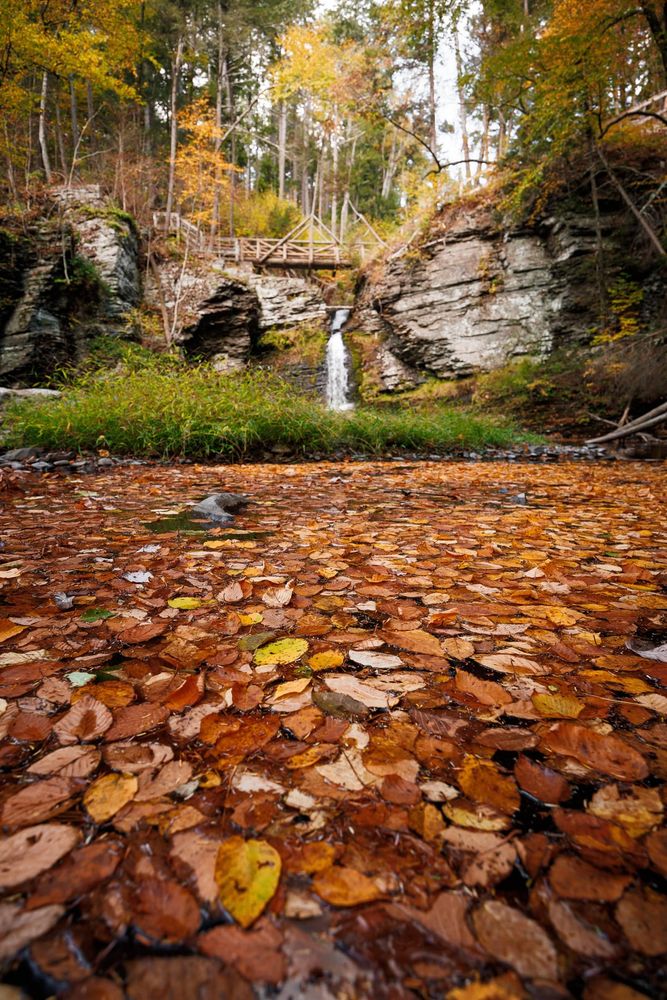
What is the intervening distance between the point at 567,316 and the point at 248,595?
12.4 metres

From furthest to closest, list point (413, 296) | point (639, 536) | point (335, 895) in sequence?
point (413, 296)
point (639, 536)
point (335, 895)

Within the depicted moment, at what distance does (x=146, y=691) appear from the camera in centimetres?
85

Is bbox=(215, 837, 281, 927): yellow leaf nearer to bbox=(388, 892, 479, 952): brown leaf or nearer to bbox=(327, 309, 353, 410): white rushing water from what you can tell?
bbox=(388, 892, 479, 952): brown leaf

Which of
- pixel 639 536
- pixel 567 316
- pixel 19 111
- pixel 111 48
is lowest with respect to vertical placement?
pixel 639 536

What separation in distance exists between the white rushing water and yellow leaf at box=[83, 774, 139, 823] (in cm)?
1310

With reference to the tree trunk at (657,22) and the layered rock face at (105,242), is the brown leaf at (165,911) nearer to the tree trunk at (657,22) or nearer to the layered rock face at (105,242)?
the tree trunk at (657,22)

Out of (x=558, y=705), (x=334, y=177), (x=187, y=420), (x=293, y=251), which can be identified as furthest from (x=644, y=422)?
(x=334, y=177)

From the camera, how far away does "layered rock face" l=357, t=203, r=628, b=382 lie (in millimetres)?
10734

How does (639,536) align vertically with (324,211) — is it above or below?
below

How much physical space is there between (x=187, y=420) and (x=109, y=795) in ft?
16.9

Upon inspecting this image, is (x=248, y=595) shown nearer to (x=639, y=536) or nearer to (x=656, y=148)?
(x=639, y=536)

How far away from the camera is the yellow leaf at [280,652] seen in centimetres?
97

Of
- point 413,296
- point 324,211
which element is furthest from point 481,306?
point 324,211

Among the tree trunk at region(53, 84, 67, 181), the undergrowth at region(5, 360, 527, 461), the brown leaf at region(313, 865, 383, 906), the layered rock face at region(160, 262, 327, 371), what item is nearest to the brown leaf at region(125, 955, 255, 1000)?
the brown leaf at region(313, 865, 383, 906)
